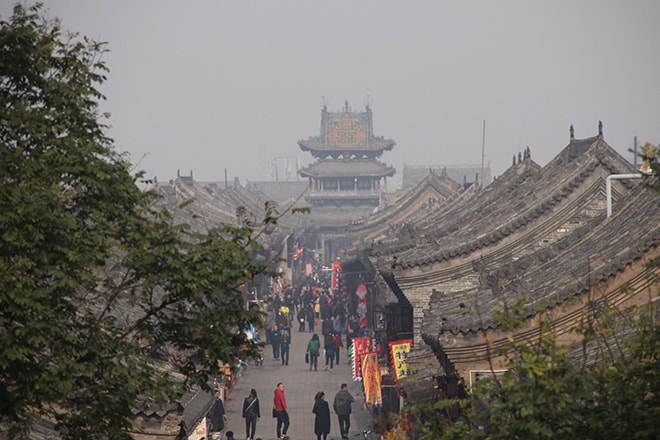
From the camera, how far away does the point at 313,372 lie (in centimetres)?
4047

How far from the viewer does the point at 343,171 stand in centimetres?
10644

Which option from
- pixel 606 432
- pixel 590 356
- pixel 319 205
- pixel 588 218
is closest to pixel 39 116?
pixel 606 432

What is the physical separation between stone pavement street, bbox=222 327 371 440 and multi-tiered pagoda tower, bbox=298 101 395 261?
184 feet

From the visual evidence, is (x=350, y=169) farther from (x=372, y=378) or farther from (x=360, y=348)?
(x=372, y=378)

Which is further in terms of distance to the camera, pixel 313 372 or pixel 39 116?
pixel 313 372

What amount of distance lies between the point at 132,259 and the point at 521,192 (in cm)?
2197

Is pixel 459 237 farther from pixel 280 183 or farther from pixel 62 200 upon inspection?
pixel 280 183

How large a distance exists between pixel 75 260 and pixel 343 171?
9408cm

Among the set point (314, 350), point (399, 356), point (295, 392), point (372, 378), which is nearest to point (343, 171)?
point (314, 350)

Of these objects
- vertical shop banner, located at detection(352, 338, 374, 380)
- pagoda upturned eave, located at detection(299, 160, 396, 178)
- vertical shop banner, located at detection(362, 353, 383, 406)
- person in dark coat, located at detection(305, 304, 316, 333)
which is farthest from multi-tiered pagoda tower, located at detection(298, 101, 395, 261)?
vertical shop banner, located at detection(362, 353, 383, 406)

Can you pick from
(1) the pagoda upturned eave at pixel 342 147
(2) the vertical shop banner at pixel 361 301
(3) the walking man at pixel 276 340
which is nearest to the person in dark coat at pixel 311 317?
(2) the vertical shop banner at pixel 361 301

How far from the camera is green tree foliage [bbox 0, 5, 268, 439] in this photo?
12.3m

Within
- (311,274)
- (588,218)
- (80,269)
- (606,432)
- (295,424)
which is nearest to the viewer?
(606,432)

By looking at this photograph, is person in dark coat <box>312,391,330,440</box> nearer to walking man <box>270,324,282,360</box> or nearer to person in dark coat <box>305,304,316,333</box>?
walking man <box>270,324,282,360</box>
